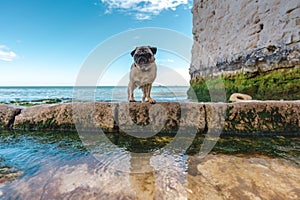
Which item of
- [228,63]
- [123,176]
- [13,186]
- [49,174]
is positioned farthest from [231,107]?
[228,63]

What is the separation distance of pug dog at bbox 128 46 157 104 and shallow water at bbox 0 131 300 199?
1.13 m

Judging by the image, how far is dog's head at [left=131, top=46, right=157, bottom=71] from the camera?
311 centimetres

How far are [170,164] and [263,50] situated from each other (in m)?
8.20

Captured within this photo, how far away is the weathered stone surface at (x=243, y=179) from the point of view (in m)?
1.29

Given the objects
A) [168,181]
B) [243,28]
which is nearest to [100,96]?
[243,28]

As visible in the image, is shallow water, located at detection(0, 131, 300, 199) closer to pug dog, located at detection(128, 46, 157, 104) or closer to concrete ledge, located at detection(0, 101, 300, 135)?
concrete ledge, located at detection(0, 101, 300, 135)

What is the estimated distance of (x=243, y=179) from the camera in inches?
59.2

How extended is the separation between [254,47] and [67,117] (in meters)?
8.96

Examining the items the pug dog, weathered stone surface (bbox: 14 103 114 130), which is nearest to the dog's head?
the pug dog

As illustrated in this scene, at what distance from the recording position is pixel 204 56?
14.3 metres

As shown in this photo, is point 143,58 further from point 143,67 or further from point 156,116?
point 156,116

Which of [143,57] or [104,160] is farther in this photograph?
[143,57]

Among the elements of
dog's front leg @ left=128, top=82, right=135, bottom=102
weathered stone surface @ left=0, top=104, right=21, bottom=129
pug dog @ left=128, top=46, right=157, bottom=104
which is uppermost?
pug dog @ left=128, top=46, right=157, bottom=104

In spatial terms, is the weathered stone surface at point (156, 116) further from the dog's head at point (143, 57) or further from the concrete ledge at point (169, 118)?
the dog's head at point (143, 57)
